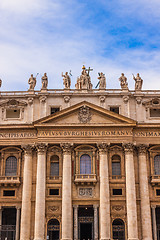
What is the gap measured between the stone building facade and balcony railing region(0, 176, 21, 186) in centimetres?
9

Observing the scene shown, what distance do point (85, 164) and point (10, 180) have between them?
29.0ft

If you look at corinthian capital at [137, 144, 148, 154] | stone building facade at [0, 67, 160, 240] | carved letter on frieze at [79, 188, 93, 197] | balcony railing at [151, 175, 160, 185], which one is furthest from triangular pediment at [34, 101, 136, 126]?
carved letter on frieze at [79, 188, 93, 197]

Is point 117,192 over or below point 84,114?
below

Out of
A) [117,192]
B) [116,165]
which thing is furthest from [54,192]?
[116,165]

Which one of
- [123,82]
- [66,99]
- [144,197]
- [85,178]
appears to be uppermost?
[123,82]

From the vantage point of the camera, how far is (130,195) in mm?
41031

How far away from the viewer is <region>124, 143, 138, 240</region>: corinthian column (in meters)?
40.1

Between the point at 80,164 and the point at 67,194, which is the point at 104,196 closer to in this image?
the point at 67,194

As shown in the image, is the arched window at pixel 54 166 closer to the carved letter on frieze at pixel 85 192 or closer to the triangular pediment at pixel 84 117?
the carved letter on frieze at pixel 85 192

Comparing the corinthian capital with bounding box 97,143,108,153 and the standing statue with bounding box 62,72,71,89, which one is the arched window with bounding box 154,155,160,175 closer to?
the corinthian capital with bounding box 97,143,108,153

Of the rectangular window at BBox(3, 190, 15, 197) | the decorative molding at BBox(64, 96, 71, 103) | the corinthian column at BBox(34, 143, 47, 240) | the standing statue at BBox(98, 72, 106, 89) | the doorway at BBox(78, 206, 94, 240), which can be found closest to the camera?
the corinthian column at BBox(34, 143, 47, 240)

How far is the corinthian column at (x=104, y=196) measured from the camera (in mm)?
40094

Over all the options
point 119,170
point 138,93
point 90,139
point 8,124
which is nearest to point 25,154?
point 8,124

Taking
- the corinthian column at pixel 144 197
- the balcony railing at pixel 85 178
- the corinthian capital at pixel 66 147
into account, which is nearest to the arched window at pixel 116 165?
the corinthian column at pixel 144 197
